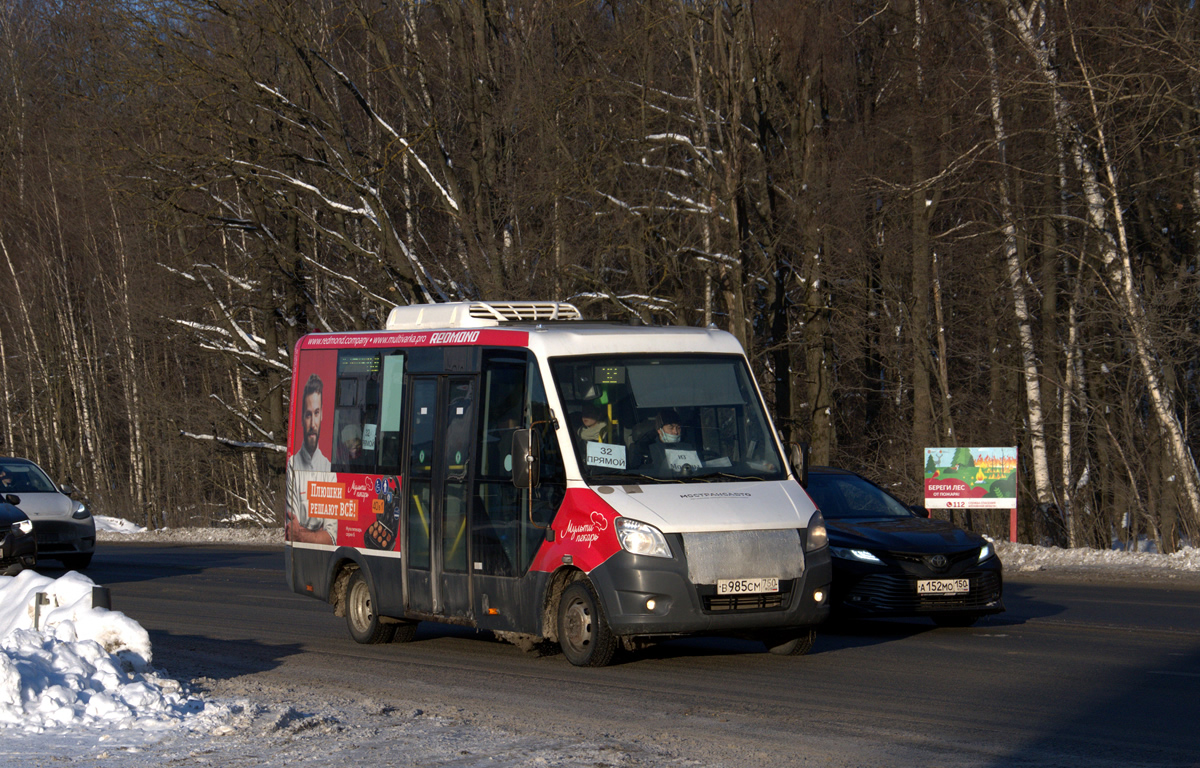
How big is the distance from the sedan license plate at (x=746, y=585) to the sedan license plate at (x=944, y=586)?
2489mm

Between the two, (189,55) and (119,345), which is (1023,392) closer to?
(189,55)

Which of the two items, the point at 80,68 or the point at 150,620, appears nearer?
the point at 150,620

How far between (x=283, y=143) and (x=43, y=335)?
24.8m

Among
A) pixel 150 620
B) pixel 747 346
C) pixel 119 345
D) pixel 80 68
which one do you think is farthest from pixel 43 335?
pixel 150 620

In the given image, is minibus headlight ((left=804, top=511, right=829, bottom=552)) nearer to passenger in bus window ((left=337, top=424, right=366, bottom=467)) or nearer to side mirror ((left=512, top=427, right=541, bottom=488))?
side mirror ((left=512, top=427, right=541, bottom=488))

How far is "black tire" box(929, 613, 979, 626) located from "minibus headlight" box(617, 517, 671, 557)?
3826 mm

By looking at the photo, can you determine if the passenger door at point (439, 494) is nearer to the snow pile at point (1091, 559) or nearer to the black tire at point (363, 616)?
the black tire at point (363, 616)

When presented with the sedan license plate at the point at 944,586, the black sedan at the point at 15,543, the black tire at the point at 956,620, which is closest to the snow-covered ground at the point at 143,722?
the sedan license plate at the point at 944,586

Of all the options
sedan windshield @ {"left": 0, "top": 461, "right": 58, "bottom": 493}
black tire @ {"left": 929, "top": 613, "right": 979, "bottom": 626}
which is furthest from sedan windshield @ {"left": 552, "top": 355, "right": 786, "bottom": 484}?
sedan windshield @ {"left": 0, "top": 461, "right": 58, "bottom": 493}

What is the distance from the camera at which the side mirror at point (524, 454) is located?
1040 cm

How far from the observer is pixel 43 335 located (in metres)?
51.2

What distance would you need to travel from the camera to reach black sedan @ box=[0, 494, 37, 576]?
17.6m

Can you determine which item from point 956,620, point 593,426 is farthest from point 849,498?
point 593,426

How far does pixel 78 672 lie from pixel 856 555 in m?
6.68
